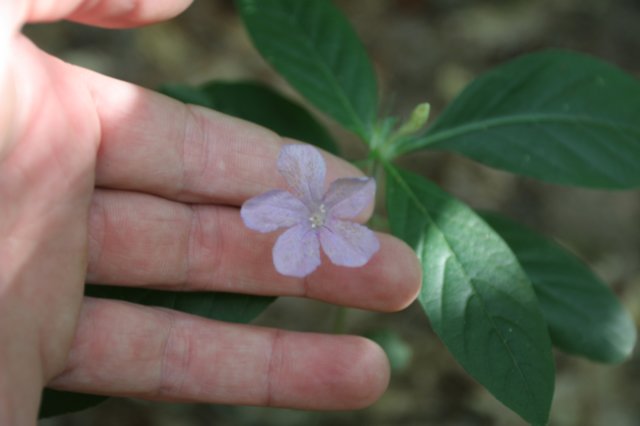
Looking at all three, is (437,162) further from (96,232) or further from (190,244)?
(96,232)

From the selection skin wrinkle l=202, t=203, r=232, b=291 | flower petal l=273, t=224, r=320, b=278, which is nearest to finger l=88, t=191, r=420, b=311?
skin wrinkle l=202, t=203, r=232, b=291

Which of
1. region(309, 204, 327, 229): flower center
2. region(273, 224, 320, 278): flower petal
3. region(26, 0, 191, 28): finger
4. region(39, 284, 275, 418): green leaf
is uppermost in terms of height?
region(26, 0, 191, 28): finger

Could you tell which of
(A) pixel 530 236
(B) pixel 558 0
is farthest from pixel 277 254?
(B) pixel 558 0

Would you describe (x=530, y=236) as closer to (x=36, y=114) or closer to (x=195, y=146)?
(x=195, y=146)

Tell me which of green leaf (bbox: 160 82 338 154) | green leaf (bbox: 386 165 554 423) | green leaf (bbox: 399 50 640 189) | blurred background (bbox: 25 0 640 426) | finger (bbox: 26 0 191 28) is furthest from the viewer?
blurred background (bbox: 25 0 640 426)

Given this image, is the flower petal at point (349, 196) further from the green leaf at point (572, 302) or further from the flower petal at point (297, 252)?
the green leaf at point (572, 302)

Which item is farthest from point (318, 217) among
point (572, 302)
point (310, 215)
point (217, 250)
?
point (572, 302)

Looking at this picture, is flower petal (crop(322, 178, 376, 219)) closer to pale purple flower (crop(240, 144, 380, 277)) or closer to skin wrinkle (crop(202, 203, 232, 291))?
pale purple flower (crop(240, 144, 380, 277))
